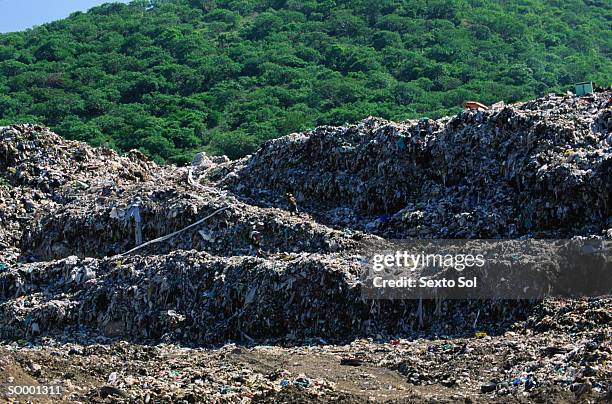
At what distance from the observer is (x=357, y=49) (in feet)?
140

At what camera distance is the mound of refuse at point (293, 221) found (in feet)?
33.3

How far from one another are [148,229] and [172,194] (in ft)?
1.72

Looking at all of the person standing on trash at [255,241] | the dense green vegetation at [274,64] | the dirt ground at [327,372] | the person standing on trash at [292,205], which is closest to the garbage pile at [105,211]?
the person standing on trash at [255,241]

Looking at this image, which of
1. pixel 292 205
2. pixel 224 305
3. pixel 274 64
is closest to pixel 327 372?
pixel 224 305

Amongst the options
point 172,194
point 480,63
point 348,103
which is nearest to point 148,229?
point 172,194

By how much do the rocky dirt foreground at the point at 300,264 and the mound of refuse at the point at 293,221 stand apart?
0.07 ft

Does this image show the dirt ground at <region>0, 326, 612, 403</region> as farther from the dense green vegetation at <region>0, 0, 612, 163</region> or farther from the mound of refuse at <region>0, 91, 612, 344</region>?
the dense green vegetation at <region>0, 0, 612, 163</region>

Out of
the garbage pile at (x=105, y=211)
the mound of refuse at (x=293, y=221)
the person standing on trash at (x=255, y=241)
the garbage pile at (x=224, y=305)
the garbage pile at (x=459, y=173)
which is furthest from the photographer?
the garbage pile at (x=105, y=211)

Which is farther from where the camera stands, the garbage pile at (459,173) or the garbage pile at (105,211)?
the garbage pile at (105,211)

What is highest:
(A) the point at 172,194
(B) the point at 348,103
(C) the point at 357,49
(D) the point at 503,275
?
(C) the point at 357,49

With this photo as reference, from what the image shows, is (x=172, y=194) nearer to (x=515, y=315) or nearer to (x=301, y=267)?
(x=301, y=267)

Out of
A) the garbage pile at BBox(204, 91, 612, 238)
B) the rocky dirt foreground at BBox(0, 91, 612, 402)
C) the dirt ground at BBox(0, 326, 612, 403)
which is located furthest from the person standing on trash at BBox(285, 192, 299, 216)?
the dirt ground at BBox(0, 326, 612, 403)

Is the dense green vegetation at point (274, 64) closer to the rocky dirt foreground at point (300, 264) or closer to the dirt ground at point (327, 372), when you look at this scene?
the rocky dirt foreground at point (300, 264)

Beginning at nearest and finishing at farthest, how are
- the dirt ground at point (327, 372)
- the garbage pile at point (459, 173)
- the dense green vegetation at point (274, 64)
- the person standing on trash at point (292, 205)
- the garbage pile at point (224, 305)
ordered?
the dirt ground at point (327, 372) < the garbage pile at point (224, 305) < the garbage pile at point (459, 173) < the person standing on trash at point (292, 205) < the dense green vegetation at point (274, 64)
